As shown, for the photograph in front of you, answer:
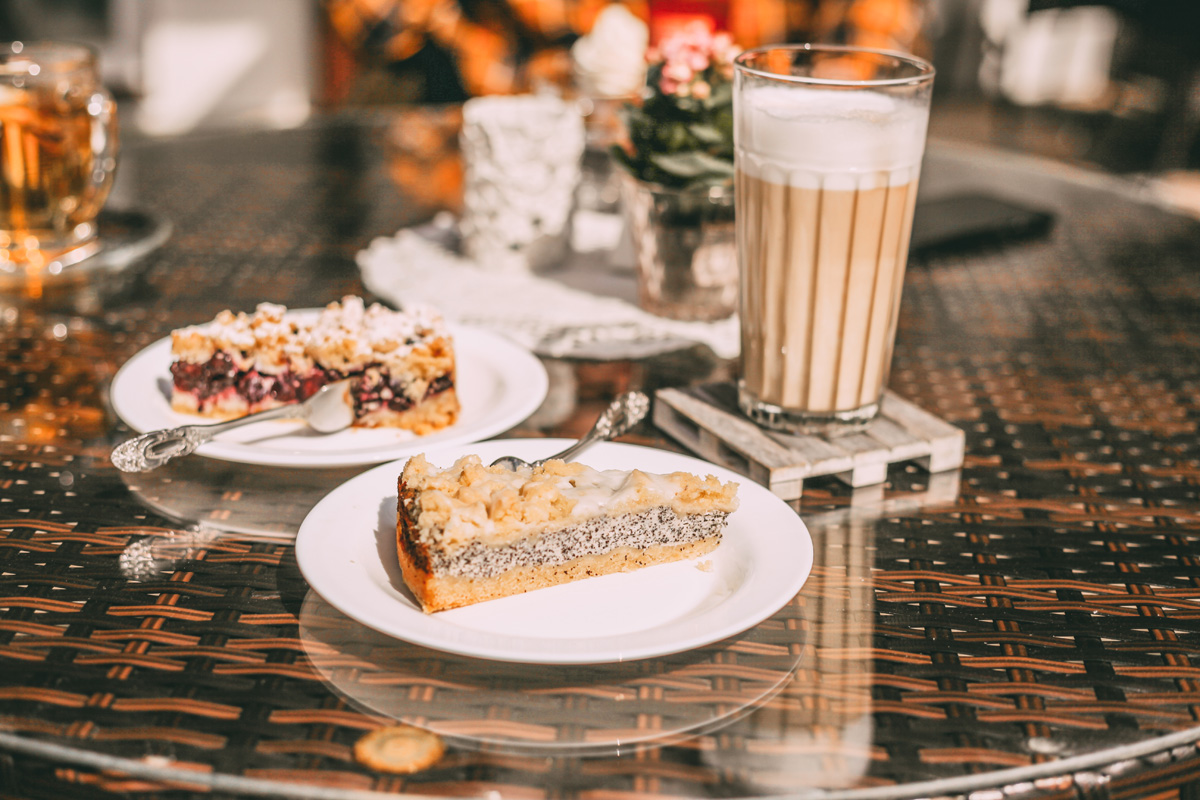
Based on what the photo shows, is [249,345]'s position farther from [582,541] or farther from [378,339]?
[582,541]

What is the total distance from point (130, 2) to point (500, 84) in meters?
1.80

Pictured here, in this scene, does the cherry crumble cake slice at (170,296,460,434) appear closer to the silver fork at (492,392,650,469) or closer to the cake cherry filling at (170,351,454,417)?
the cake cherry filling at (170,351,454,417)

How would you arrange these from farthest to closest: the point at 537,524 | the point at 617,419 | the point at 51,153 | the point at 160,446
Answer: the point at 51,153
the point at 617,419
the point at 160,446
the point at 537,524

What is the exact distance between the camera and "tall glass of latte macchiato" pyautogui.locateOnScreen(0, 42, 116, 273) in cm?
150

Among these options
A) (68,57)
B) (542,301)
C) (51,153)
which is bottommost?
(542,301)

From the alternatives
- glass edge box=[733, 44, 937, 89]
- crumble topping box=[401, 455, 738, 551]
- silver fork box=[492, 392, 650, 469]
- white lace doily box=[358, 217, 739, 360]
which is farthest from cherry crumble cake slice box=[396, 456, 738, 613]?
white lace doily box=[358, 217, 739, 360]

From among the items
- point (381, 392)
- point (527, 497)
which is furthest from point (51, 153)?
point (527, 497)

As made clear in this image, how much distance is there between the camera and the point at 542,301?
5.31 ft

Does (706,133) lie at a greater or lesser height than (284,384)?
greater

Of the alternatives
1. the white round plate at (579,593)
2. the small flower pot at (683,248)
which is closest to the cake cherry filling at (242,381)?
the white round plate at (579,593)

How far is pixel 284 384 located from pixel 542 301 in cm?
51

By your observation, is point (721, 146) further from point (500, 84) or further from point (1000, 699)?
point (500, 84)

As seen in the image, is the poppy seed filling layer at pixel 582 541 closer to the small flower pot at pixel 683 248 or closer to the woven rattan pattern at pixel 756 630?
the woven rattan pattern at pixel 756 630

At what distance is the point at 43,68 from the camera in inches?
59.2
